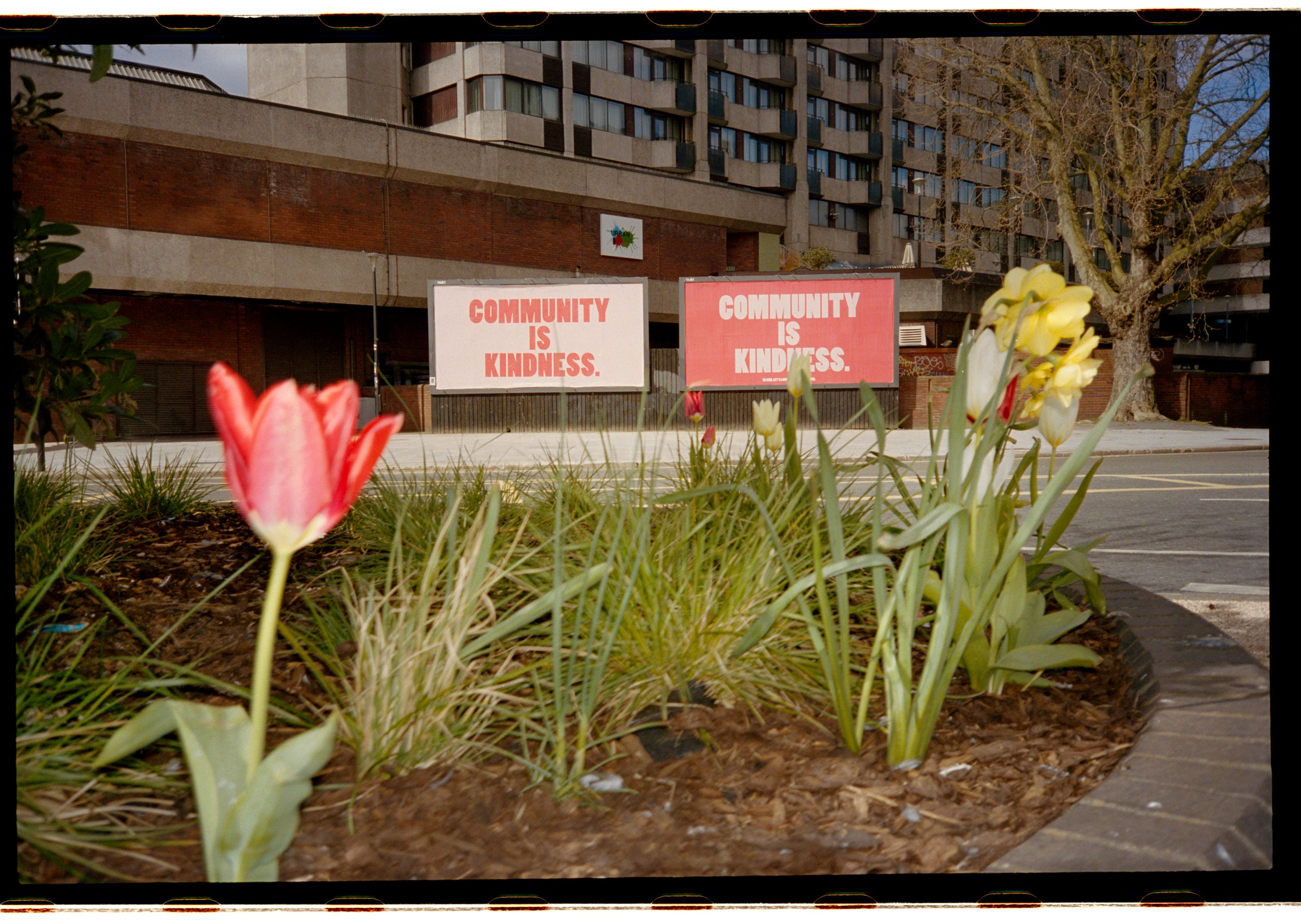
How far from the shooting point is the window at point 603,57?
35.3 m

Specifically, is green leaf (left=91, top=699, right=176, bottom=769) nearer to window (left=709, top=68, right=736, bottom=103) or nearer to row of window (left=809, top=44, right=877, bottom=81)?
window (left=709, top=68, right=736, bottom=103)

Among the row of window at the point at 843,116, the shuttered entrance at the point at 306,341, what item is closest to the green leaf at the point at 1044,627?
the shuttered entrance at the point at 306,341

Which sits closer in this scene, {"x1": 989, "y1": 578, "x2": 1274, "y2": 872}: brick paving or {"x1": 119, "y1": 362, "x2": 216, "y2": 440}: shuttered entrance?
{"x1": 989, "y1": 578, "x2": 1274, "y2": 872}: brick paving

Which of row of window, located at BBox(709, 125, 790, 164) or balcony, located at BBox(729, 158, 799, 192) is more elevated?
row of window, located at BBox(709, 125, 790, 164)

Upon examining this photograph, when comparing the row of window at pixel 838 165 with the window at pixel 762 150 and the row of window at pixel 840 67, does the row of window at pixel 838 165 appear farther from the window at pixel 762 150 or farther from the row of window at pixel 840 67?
the row of window at pixel 840 67

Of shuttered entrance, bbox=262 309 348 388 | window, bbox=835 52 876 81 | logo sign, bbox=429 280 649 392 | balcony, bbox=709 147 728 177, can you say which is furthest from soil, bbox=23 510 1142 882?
window, bbox=835 52 876 81

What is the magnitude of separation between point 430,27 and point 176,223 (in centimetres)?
2078

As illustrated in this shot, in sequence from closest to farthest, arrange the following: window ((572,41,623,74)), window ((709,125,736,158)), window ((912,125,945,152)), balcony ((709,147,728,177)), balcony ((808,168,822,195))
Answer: window ((912,125,945,152)) → window ((572,41,623,74)) → balcony ((709,147,728,177)) → window ((709,125,736,158)) → balcony ((808,168,822,195))

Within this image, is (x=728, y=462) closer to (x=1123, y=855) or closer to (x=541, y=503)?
(x=541, y=503)

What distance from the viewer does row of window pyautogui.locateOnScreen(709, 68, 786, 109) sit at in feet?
133

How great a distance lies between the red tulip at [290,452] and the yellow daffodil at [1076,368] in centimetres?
125

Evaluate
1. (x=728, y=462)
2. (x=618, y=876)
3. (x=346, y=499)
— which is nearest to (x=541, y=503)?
(x=728, y=462)

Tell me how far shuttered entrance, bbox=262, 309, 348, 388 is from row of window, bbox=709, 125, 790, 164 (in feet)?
68.8

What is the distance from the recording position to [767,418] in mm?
2781
